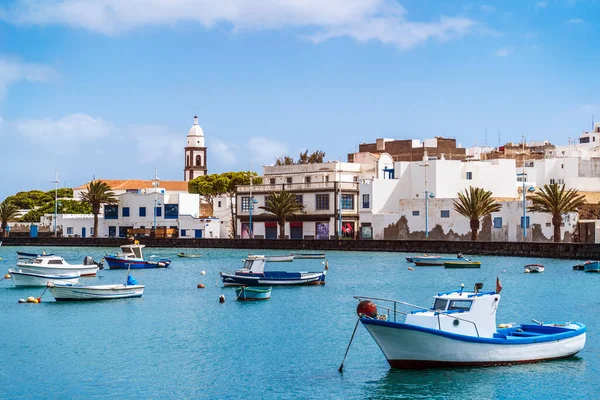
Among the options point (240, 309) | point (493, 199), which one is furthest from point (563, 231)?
point (240, 309)

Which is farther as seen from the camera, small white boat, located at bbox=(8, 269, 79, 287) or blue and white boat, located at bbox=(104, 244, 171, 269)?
blue and white boat, located at bbox=(104, 244, 171, 269)

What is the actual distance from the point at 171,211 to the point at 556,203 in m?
57.2

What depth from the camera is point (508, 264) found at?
253 ft

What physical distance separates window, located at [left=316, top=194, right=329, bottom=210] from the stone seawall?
6.27 meters

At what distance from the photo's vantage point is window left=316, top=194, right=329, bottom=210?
364 feet

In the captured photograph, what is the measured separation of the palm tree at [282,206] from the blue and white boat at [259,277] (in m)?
52.3

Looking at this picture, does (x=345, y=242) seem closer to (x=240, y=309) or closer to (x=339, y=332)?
(x=240, y=309)

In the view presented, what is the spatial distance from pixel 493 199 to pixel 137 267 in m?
37.0

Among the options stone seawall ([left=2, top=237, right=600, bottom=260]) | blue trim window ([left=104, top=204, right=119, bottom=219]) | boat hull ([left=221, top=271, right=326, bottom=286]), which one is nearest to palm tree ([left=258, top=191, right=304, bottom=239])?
stone seawall ([left=2, top=237, right=600, bottom=260])

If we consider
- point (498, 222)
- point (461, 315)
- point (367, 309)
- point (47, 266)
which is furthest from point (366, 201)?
point (367, 309)

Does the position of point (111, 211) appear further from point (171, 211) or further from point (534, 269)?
point (534, 269)

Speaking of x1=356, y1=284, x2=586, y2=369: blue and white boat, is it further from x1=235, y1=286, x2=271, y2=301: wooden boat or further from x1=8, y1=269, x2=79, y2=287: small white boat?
x1=8, y1=269, x2=79, y2=287: small white boat

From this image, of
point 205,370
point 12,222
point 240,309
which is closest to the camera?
point 205,370

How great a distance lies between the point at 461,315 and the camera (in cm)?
2950
